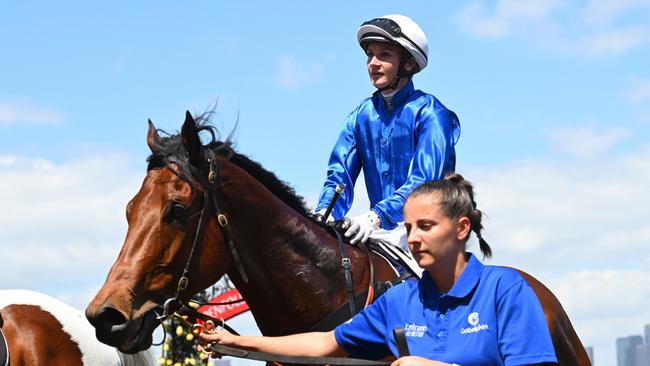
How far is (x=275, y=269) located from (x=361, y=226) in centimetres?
69

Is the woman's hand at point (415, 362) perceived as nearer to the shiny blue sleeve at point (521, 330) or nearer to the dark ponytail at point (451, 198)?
the shiny blue sleeve at point (521, 330)

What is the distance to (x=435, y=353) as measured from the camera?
4.46m

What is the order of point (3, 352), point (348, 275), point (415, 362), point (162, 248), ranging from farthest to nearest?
point (3, 352) < point (348, 275) < point (162, 248) < point (415, 362)

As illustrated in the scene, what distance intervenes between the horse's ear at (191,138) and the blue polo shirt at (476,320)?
2111 millimetres

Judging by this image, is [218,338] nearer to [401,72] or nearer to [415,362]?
[415,362]

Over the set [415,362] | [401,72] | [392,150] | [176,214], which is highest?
[401,72]

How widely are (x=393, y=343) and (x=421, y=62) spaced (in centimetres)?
334

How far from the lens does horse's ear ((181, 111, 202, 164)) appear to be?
257 inches

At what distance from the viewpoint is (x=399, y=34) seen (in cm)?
756

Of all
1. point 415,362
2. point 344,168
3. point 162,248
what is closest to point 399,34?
point 344,168

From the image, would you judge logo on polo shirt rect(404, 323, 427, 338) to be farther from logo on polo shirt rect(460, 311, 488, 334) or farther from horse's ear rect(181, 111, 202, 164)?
horse's ear rect(181, 111, 202, 164)

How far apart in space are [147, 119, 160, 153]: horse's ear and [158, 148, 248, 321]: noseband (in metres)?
0.29

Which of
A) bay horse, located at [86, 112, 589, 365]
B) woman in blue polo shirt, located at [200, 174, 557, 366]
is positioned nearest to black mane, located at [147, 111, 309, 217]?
bay horse, located at [86, 112, 589, 365]

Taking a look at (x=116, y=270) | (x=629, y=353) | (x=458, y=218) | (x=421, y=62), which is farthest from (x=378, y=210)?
(x=629, y=353)
